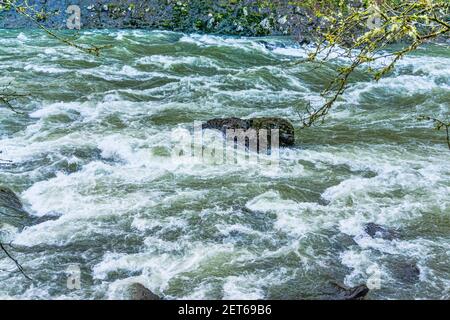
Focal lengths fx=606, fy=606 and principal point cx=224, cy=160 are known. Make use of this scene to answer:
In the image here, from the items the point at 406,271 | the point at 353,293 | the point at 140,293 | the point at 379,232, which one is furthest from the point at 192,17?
the point at 353,293

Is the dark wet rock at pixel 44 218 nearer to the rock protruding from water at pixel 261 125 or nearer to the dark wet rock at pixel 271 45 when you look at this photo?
the rock protruding from water at pixel 261 125

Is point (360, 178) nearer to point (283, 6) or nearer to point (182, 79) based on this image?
point (182, 79)

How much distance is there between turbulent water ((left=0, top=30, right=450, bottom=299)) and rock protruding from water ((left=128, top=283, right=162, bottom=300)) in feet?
0.75

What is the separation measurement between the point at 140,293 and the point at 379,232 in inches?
150

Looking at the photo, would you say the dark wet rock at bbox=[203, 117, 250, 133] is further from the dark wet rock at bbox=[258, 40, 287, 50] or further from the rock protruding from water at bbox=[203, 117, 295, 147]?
the dark wet rock at bbox=[258, 40, 287, 50]

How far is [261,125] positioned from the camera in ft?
42.9

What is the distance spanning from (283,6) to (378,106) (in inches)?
460

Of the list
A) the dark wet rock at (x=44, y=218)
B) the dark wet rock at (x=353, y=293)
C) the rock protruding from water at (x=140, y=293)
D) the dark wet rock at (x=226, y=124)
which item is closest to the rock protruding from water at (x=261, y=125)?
the dark wet rock at (x=226, y=124)

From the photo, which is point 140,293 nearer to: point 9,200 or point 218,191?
point 218,191

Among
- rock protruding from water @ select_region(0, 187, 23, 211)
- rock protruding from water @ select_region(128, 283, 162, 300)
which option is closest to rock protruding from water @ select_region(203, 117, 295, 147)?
rock protruding from water @ select_region(0, 187, 23, 211)

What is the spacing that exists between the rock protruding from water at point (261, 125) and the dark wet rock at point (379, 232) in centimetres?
390

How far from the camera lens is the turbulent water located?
8.01m

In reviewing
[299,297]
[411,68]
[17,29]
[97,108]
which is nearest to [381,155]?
[299,297]

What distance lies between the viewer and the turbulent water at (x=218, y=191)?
8.01 m
